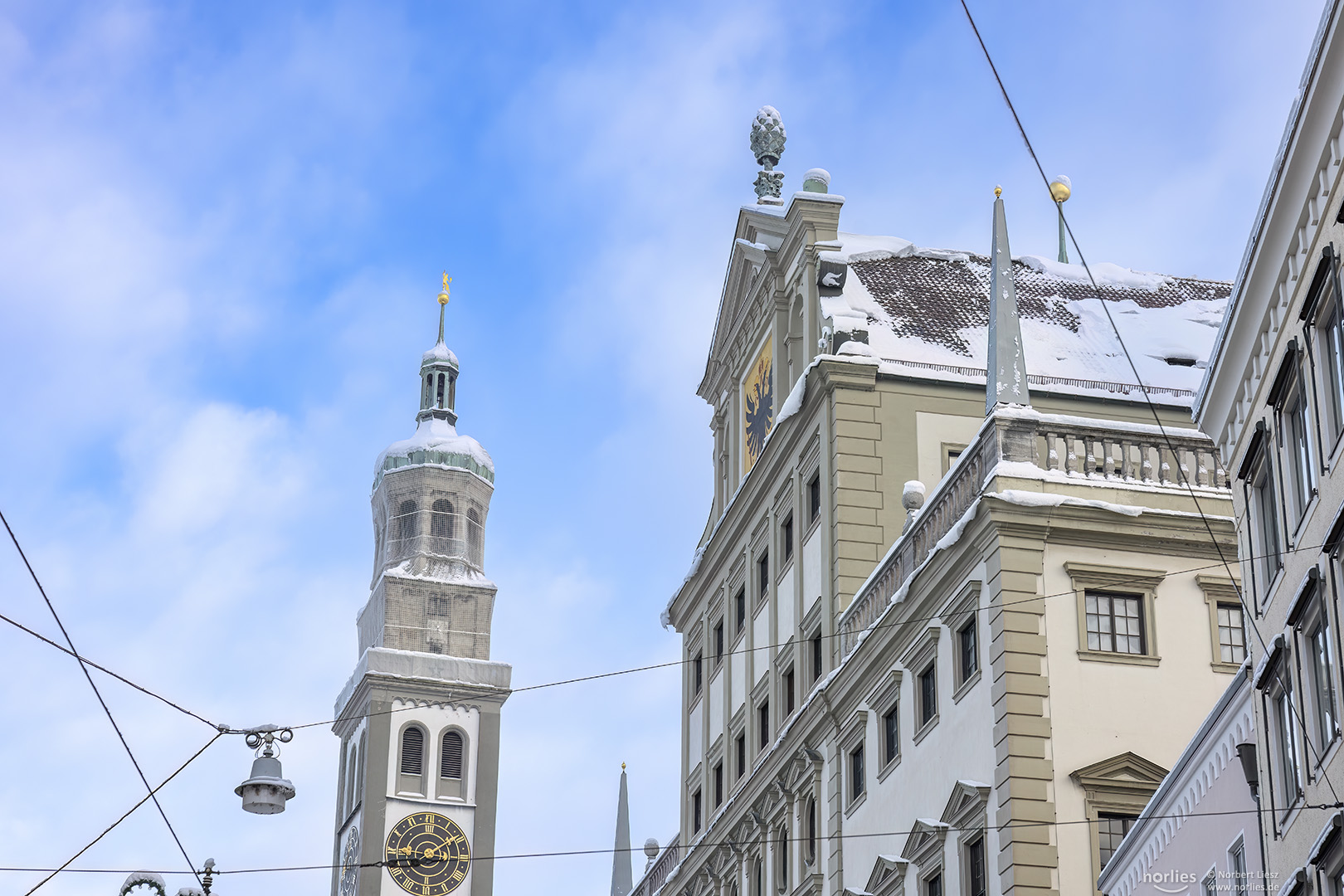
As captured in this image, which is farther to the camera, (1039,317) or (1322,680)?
(1039,317)

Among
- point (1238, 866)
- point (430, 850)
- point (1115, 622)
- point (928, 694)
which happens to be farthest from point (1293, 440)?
point (430, 850)

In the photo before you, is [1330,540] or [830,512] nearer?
[1330,540]

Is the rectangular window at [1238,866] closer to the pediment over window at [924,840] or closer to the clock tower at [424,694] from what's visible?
the pediment over window at [924,840]

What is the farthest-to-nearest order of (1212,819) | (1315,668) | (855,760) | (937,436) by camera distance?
(937,436)
(855,760)
(1212,819)
(1315,668)

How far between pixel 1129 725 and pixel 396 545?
94.2 meters

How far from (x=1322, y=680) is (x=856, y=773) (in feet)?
56.2

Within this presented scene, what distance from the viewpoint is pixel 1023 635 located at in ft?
99.8

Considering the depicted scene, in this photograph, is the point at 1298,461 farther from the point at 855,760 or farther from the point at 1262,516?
the point at 855,760

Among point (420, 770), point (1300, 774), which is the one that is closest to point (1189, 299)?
point (1300, 774)

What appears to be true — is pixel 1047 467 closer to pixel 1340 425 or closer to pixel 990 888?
pixel 990 888

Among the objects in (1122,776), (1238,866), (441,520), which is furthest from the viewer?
(441,520)

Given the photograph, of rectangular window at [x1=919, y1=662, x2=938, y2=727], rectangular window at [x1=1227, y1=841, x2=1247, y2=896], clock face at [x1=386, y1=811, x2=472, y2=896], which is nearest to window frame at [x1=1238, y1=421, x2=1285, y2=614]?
rectangular window at [x1=1227, y1=841, x2=1247, y2=896]

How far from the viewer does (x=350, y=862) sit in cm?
11050

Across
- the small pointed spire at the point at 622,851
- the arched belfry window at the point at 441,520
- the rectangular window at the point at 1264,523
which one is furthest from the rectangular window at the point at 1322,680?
the arched belfry window at the point at 441,520
